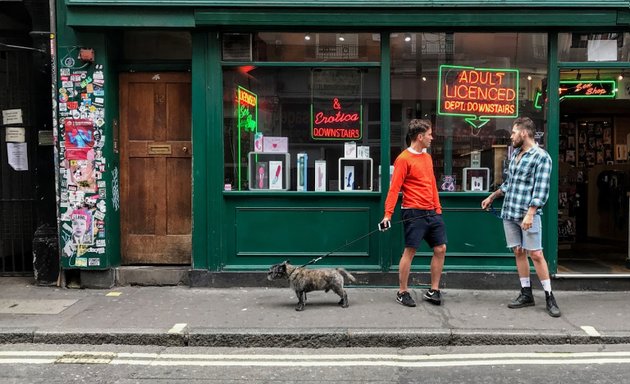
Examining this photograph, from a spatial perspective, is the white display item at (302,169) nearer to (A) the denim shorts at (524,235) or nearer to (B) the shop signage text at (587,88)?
(A) the denim shorts at (524,235)

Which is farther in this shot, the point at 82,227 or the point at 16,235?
the point at 16,235

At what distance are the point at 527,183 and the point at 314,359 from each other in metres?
2.82

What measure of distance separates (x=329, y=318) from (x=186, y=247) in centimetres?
249

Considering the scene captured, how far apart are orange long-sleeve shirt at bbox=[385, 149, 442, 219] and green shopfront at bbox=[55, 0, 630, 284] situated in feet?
2.62

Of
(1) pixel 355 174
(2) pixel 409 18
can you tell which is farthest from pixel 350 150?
(2) pixel 409 18

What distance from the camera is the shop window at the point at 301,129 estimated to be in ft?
23.4

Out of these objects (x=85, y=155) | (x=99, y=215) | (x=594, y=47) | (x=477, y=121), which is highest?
(x=594, y=47)

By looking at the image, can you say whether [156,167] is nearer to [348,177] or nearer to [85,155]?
[85,155]

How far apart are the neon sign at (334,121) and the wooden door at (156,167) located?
1.62 m

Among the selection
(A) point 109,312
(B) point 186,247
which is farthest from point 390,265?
(A) point 109,312

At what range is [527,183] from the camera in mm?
5945

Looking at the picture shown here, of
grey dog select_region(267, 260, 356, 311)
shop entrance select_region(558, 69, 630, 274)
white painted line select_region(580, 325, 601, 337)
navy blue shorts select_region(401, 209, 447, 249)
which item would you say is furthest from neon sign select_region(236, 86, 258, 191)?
shop entrance select_region(558, 69, 630, 274)

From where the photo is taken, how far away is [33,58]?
280 inches

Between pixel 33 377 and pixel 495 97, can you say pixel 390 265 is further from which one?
pixel 33 377
